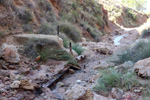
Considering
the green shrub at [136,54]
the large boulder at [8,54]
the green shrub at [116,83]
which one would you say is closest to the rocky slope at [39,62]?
the large boulder at [8,54]

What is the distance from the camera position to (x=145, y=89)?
8.68 feet

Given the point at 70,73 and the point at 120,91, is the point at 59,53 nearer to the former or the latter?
the point at 70,73

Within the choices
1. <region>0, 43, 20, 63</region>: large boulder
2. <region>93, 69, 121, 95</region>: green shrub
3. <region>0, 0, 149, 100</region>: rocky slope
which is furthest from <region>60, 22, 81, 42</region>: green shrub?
<region>93, 69, 121, 95</region>: green shrub

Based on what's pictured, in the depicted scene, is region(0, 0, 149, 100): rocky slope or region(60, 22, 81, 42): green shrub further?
region(60, 22, 81, 42): green shrub

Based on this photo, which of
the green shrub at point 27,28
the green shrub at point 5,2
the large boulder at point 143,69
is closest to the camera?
the large boulder at point 143,69

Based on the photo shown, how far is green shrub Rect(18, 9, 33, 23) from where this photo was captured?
7.56 m

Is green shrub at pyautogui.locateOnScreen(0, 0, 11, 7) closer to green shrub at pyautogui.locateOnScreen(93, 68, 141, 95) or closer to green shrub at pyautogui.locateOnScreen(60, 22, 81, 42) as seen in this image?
green shrub at pyautogui.locateOnScreen(60, 22, 81, 42)

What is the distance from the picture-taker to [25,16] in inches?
305

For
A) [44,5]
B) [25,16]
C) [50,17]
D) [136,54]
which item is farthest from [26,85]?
[44,5]

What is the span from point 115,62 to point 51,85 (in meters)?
2.20

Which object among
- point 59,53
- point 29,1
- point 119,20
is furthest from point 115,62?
point 119,20

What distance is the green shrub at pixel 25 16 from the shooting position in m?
7.56

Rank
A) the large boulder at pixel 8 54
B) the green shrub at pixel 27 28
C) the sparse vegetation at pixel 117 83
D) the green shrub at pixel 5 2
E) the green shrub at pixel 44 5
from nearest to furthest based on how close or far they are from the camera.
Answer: the sparse vegetation at pixel 117 83
the large boulder at pixel 8 54
the green shrub at pixel 5 2
the green shrub at pixel 27 28
the green shrub at pixel 44 5

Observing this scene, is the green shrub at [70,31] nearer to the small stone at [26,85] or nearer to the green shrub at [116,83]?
the small stone at [26,85]
